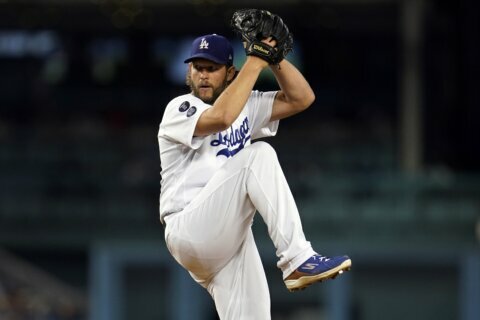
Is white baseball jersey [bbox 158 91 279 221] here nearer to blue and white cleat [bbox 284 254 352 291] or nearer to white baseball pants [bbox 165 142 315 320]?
white baseball pants [bbox 165 142 315 320]

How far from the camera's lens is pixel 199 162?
4.54 m

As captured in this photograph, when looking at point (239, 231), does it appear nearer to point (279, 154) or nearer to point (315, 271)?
point (315, 271)

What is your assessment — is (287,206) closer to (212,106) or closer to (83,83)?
(212,106)

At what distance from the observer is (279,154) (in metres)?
14.1

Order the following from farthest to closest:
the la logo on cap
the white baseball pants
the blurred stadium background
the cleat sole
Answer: the blurred stadium background, the la logo on cap, the white baseball pants, the cleat sole

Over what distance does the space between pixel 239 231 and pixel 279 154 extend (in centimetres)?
959

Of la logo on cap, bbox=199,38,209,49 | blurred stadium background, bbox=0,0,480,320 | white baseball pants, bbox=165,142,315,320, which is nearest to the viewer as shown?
white baseball pants, bbox=165,142,315,320

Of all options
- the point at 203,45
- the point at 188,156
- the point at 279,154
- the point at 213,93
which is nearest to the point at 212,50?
the point at 203,45

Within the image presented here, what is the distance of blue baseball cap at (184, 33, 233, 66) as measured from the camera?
4383 millimetres

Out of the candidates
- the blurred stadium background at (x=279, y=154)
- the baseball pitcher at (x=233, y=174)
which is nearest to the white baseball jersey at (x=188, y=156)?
the baseball pitcher at (x=233, y=174)

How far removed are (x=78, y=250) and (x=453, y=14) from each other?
5.99 m

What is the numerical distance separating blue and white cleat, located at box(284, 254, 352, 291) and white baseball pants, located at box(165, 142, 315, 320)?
0.03 meters

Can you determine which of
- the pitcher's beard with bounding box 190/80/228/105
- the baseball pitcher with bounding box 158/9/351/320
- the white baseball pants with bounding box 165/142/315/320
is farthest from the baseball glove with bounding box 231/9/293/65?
Answer: the white baseball pants with bounding box 165/142/315/320

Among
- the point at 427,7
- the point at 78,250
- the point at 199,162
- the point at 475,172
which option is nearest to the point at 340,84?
the point at 427,7
